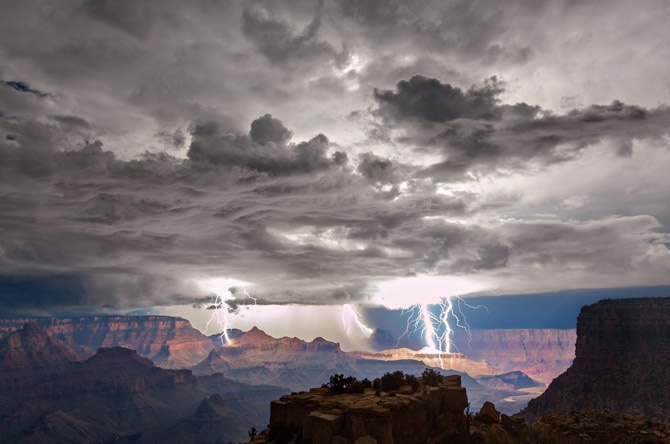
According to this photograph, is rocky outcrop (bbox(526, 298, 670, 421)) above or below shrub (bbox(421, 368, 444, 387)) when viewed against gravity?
below

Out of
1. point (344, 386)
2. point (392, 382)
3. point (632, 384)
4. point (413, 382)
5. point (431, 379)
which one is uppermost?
point (392, 382)

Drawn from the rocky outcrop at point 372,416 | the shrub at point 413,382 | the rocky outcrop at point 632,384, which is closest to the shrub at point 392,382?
the shrub at point 413,382

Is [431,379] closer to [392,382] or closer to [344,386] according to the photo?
[392,382]

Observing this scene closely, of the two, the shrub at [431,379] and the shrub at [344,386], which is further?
the shrub at [431,379]

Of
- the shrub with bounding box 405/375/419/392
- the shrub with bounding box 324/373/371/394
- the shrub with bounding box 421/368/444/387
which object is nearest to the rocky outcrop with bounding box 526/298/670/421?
the shrub with bounding box 421/368/444/387

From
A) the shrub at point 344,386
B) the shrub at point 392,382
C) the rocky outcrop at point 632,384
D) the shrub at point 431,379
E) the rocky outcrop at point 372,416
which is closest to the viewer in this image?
the rocky outcrop at point 372,416

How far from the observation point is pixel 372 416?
51281 millimetres

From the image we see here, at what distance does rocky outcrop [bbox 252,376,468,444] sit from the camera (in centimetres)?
5131

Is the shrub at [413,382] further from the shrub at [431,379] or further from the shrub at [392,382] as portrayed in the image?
the shrub at [431,379]

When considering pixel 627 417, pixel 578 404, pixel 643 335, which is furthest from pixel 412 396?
pixel 643 335

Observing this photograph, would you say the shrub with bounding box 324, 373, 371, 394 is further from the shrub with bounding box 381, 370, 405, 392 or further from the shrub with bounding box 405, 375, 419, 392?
the shrub with bounding box 405, 375, 419, 392

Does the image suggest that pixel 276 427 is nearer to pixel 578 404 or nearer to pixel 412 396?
pixel 412 396

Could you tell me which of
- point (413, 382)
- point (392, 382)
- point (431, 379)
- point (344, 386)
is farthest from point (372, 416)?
point (431, 379)

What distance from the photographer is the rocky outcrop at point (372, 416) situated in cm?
5131
